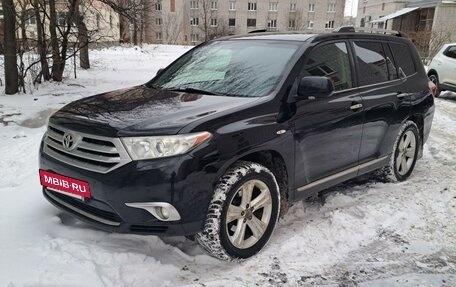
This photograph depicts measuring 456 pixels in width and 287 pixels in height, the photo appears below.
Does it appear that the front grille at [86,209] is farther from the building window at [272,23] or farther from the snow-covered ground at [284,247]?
the building window at [272,23]

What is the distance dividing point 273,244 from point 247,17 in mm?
65232

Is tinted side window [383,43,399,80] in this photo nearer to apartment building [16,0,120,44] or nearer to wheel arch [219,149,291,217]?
wheel arch [219,149,291,217]

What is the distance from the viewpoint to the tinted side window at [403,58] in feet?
16.4

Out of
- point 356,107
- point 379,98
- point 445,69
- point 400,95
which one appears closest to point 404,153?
point 400,95

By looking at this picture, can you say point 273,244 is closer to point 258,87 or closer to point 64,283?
point 258,87

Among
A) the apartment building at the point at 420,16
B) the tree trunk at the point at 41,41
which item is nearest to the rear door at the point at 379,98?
the tree trunk at the point at 41,41

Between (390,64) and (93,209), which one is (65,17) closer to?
(390,64)

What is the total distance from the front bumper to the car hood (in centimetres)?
25

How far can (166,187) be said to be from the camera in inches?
109

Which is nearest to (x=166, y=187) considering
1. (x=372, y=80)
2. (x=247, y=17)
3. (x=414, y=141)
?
(x=372, y=80)

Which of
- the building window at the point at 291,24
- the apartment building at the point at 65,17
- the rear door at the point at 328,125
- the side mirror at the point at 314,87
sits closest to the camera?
the side mirror at the point at 314,87

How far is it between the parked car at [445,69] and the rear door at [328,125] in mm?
9491

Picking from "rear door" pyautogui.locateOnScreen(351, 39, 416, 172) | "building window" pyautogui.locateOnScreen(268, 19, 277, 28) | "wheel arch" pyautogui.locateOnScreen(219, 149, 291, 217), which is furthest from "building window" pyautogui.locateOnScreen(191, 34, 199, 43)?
"wheel arch" pyautogui.locateOnScreen(219, 149, 291, 217)

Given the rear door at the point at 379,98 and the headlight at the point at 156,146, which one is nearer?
the headlight at the point at 156,146
